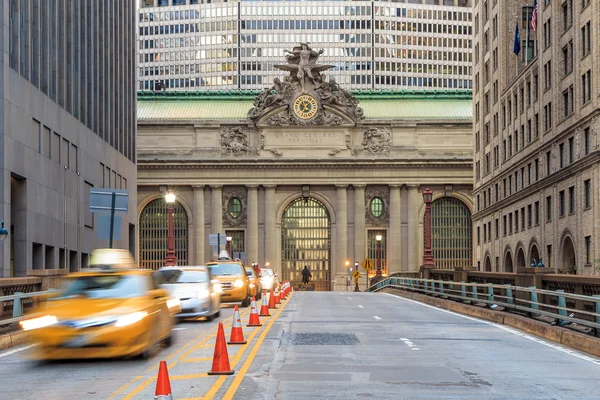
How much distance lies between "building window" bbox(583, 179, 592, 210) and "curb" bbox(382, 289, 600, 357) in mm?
14079

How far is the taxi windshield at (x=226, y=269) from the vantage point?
37.3m

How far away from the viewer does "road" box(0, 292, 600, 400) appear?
14.0 meters

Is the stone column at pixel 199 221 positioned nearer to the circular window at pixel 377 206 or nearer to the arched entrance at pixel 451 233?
the circular window at pixel 377 206

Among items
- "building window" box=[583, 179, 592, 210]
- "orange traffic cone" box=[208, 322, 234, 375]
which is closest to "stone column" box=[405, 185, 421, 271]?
"building window" box=[583, 179, 592, 210]

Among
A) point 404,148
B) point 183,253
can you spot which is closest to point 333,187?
point 404,148

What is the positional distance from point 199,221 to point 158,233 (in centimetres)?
406

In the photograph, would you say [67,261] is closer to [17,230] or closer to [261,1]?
[17,230]

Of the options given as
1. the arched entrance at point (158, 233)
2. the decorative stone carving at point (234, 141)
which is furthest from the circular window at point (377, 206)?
the arched entrance at point (158, 233)

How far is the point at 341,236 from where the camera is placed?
3652 inches

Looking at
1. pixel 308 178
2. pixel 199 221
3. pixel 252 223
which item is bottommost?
pixel 252 223

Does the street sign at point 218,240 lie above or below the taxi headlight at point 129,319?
above

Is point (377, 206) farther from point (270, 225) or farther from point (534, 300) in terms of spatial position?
point (534, 300)

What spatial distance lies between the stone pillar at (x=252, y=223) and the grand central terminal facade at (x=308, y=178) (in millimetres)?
94

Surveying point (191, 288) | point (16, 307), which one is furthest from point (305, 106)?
point (16, 307)
